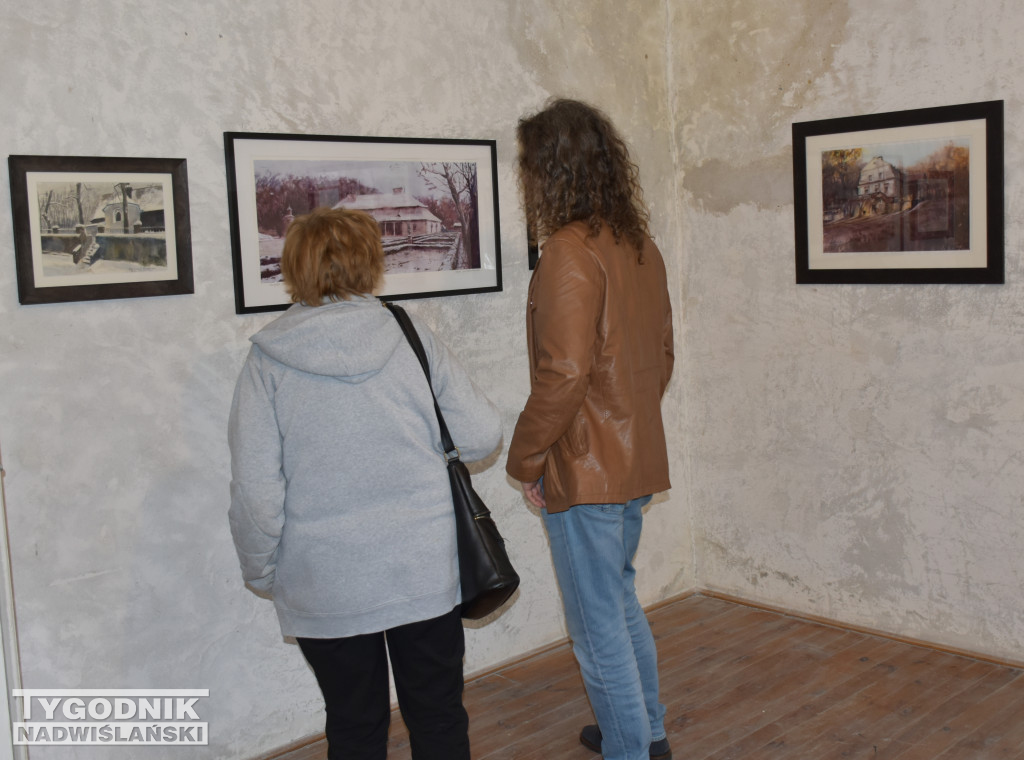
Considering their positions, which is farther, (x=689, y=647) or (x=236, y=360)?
(x=689, y=647)

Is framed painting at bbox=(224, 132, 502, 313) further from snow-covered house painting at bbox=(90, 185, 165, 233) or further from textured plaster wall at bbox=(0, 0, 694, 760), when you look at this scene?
snow-covered house painting at bbox=(90, 185, 165, 233)

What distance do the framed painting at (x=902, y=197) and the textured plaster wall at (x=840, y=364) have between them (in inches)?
2.0

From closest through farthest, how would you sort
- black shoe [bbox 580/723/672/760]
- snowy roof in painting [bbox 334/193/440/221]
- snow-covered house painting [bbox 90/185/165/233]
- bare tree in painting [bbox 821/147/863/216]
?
snow-covered house painting [bbox 90/185/165/233] → black shoe [bbox 580/723/672/760] → snowy roof in painting [bbox 334/193/440/221] → bare tree in painting [bbox 821/147/863/216]

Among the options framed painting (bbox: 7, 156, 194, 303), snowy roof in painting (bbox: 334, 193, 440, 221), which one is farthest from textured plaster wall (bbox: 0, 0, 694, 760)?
snowy roof in painting (bbox: 334, 193, 440, 221)

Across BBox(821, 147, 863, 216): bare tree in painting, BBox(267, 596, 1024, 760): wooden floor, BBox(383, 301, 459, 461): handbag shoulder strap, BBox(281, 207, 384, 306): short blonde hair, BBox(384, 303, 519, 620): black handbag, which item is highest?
BBox(821, 147, 863, 216): bare tree in painting

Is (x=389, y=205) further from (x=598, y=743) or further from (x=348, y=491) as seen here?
(x=598, y=743)

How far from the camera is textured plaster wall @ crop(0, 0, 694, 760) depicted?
2.50 m

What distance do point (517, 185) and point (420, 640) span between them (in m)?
1.89

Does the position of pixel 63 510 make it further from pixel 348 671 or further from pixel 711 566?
pixel 711 566

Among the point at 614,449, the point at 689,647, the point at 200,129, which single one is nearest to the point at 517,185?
the point at 200,129

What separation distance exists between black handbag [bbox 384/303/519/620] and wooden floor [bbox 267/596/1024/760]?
3.06ft

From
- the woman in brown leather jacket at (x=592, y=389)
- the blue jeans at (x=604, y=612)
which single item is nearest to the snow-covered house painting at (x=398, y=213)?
the woman in brown leather jacket at (x=592, y=389)

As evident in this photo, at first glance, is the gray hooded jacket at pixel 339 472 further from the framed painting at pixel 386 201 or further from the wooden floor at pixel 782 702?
the wooden floor at pixel 782 702

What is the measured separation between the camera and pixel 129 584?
2670 mm
